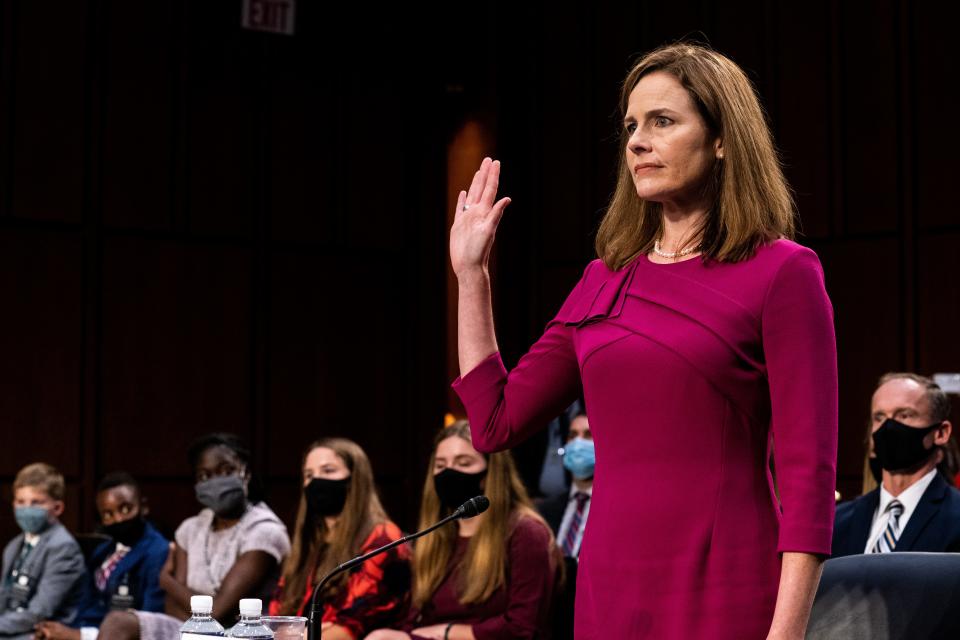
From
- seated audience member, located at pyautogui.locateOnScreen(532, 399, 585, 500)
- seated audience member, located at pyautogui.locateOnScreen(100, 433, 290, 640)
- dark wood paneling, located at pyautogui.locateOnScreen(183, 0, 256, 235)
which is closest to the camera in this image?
seated audience member, located at pyautogui.locateOnScreen(100, 433, 290, 640)

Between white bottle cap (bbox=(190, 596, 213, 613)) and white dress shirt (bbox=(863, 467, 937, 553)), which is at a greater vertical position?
white bottle cap (bbox=(190, 596, 213, 613))

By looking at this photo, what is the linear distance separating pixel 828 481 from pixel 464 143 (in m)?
7.08

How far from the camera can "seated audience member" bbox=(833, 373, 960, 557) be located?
3.79 m

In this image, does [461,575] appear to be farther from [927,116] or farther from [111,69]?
[111,69]

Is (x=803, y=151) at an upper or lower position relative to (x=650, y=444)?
upper

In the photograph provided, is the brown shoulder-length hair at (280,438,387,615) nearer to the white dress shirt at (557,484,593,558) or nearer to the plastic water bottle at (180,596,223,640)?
the white dress shirt at (557,484,593,558)

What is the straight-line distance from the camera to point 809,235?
6.80 metres

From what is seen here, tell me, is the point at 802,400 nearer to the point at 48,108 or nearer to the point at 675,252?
the point at 675,252

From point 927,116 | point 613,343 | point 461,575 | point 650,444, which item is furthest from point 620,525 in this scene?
point 927,116

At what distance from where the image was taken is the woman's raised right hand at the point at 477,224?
5.07 feet

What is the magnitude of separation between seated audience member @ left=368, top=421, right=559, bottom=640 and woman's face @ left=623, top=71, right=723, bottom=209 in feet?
9.14

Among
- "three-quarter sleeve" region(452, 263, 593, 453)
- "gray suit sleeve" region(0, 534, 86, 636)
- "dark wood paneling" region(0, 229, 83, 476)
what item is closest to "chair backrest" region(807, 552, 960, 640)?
"three-quarter sleeve" region(452, 263, 593, 453)

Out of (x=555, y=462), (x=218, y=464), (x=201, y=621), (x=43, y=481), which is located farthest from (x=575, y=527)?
(x=201, y=621)

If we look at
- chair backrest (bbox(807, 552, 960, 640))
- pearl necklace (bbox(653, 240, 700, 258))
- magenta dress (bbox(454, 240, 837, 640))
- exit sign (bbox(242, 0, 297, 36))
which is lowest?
chair backrest (bbox(807, 552, 960, 640))
